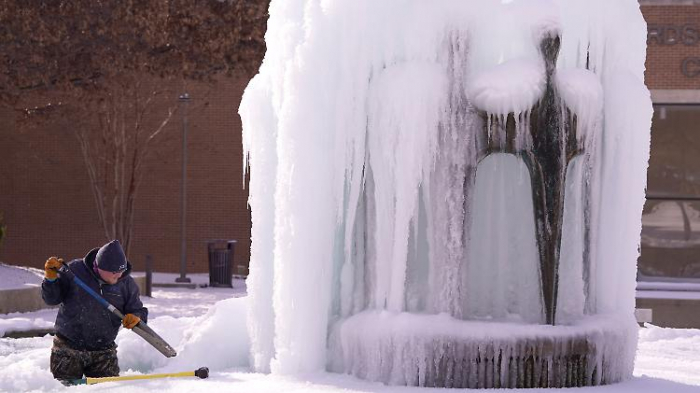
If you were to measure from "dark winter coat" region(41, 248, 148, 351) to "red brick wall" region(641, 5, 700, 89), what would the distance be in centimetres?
2563

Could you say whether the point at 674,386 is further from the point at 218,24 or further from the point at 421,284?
the point at 218,24

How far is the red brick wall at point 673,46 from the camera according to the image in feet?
104

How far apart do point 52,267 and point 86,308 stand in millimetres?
518

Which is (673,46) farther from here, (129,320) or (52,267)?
(52,267)

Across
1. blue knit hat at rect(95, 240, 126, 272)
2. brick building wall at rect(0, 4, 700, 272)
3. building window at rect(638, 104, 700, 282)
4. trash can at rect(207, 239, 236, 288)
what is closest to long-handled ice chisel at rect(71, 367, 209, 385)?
blue knit hat at rect(95, 240, 126, 272)

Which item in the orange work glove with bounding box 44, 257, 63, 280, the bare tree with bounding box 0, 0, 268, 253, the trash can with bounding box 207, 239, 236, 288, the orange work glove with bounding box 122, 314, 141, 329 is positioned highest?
the bare tree with bounding box 0, 0, 268, 253

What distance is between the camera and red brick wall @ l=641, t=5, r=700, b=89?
3178 centimetres

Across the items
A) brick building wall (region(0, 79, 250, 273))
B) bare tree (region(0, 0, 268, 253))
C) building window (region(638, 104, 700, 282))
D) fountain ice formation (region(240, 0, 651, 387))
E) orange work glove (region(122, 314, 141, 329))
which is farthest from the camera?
brick building wall (region(0, 79, 250, 273))

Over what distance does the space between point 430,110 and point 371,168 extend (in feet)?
2.31

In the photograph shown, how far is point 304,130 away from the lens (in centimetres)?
912

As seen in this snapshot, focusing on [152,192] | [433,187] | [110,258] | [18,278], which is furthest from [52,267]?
[152,192]

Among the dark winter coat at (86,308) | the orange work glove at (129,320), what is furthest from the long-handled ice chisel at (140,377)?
the orange work glove at (129,320)

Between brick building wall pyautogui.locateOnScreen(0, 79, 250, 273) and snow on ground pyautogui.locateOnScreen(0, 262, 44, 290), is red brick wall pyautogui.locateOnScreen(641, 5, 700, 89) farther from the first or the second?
snow on ground pyautogui.locateOnScreen(0, 262, 44, 290)

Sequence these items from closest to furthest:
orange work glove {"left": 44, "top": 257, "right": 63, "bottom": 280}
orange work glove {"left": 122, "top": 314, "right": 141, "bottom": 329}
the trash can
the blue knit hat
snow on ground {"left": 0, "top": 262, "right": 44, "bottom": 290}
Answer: orange work glove {"left": 44, "top": 257, "right": 63, "bottom": 280}, the blue knit hat, orange work glove {"left": 122, "top": 314, "right": 141, "bottom": 329}, snow on ground {"left": 0, "top": 262, "right": 44, "bottom": 290}, the trash can
